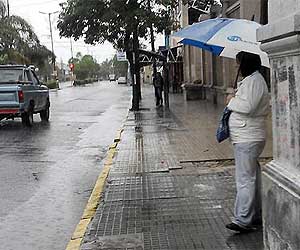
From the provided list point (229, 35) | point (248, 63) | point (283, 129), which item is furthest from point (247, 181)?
point (229, 35)

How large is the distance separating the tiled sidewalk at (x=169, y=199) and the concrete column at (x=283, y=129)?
1.13m

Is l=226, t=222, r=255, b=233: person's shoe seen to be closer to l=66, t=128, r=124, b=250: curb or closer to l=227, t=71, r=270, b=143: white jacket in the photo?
l=227, t=71, r=270, b=143: white jacket

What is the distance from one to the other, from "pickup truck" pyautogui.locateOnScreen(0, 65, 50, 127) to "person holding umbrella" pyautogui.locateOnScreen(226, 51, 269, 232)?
43.5 ft

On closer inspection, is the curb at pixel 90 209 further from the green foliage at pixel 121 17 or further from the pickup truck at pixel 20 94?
the green foliage at pixel 121 17

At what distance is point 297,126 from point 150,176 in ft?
17.4

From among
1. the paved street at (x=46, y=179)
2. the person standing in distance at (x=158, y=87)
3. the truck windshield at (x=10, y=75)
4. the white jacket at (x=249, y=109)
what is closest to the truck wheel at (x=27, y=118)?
the paved street at (x=46, y=179)

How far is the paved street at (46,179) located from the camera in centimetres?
637

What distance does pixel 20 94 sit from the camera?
17.9 metres

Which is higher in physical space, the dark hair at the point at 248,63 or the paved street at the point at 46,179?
the dark hair at the point at 248,63

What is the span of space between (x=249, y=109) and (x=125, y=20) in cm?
1581

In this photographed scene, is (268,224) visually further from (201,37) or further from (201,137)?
(201,137)

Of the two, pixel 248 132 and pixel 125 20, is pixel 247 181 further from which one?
pixel 125 20

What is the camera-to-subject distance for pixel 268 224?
4.47m

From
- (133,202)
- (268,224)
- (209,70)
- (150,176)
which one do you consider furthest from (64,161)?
(209,70)
